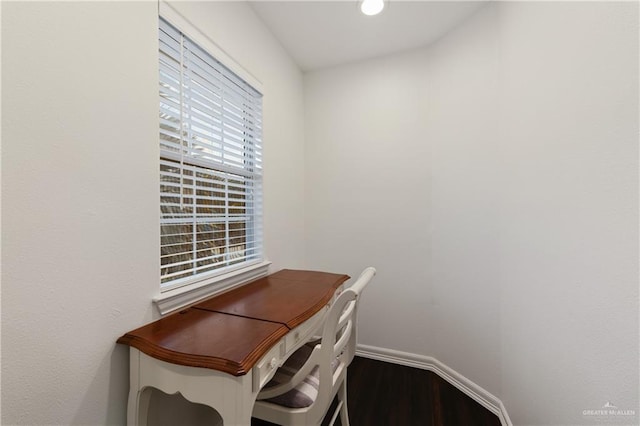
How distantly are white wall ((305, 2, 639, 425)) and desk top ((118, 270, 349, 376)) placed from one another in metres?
0.97

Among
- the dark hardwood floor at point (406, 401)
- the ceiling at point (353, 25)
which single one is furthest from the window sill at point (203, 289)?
the ceiling at point (353, 25)

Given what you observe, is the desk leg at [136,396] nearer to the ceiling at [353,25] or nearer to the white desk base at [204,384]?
the white desk base at [204,384]

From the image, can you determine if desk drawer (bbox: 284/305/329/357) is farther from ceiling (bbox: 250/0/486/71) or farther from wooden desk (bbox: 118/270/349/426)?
ceiling (bbox: 250/0/486/71)

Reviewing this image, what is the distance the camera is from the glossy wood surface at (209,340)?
0.79 metres

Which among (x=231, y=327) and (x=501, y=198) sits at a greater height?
(x=501, y=198)

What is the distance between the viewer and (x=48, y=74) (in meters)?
0.76

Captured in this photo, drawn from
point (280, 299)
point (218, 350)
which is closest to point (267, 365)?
point (218, 350)

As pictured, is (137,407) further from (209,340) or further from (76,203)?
(76,203)

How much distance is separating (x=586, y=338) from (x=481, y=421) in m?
1.01

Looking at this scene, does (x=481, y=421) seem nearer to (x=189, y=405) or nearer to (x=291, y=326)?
(x=291, y=326)

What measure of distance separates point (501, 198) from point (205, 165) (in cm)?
173

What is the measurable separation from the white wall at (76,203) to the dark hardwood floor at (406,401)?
1.10 metres

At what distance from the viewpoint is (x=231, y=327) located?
1004 mm

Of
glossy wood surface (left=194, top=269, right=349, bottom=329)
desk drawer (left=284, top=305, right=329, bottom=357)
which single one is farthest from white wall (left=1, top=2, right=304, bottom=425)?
desk drawer (left=284, top=305, right=329, bottom=357)
